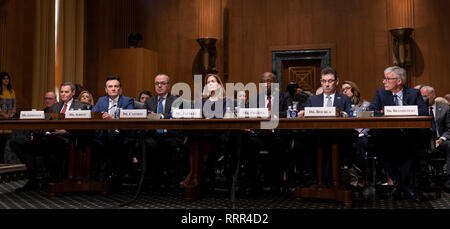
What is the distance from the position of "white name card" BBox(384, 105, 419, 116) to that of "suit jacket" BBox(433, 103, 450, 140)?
5.99 feet

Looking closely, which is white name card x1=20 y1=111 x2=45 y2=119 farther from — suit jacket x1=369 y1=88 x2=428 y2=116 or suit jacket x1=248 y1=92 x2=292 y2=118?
suit jacket x1=369 y1=88 x2=428 y2=116

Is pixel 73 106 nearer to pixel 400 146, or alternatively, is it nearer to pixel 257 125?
pixel 257 125

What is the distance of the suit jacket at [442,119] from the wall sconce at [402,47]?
3.08 meters

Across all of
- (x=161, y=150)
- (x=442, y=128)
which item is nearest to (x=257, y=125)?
(x=161, y=150)

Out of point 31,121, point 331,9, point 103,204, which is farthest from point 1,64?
point 331,9

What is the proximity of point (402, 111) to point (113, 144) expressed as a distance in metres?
2.75

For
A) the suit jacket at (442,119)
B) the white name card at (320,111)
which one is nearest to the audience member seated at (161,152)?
the white name card at (320,111)

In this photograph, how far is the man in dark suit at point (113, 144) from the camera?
15.8 feet

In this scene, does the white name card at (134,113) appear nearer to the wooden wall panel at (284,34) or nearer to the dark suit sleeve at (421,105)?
the dark suit sleeve at (421,105)

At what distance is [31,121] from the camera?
396cm

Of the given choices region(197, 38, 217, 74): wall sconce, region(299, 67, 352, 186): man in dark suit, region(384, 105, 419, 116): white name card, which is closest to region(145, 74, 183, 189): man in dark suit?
region(299, 67, 352, 186): man in dark suit

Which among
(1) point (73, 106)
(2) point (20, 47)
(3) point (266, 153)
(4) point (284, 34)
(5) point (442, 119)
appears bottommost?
(3) point (266, 153)

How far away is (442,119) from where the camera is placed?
5199 millimetres
